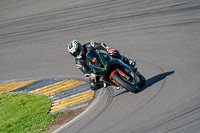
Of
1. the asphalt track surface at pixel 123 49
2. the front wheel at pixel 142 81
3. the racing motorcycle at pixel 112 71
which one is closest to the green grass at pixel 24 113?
the asphalt track surface at pixel 123 49

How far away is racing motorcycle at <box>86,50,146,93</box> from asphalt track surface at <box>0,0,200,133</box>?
1.14ft

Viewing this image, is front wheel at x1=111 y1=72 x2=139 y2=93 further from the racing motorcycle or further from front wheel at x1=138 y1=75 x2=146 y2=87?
front wheel at x1=138 y1=75 x2=146 y2=87

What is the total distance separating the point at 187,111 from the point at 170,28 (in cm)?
683

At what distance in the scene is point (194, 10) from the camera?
49.1 feet

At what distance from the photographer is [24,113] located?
35.2ft

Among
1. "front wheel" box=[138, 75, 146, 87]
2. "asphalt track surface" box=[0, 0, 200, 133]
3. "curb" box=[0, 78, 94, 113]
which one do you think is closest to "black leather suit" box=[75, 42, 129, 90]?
"asphalt track surface" box=[0, 0, 200, 133]

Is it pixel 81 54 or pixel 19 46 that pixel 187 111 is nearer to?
pixel 81 54

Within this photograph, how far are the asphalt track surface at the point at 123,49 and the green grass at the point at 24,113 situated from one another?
1112mm

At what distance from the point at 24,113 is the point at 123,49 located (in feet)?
14.8

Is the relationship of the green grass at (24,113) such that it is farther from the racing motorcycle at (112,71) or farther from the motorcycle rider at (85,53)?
the racing motorcycle at (112,71)

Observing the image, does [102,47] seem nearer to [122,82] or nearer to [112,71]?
[112,71]

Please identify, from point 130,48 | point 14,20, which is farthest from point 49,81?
point 14,20

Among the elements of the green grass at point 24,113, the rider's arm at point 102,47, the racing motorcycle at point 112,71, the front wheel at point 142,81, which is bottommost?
the green grass at point 24,113

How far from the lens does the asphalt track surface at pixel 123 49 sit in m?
8.18
